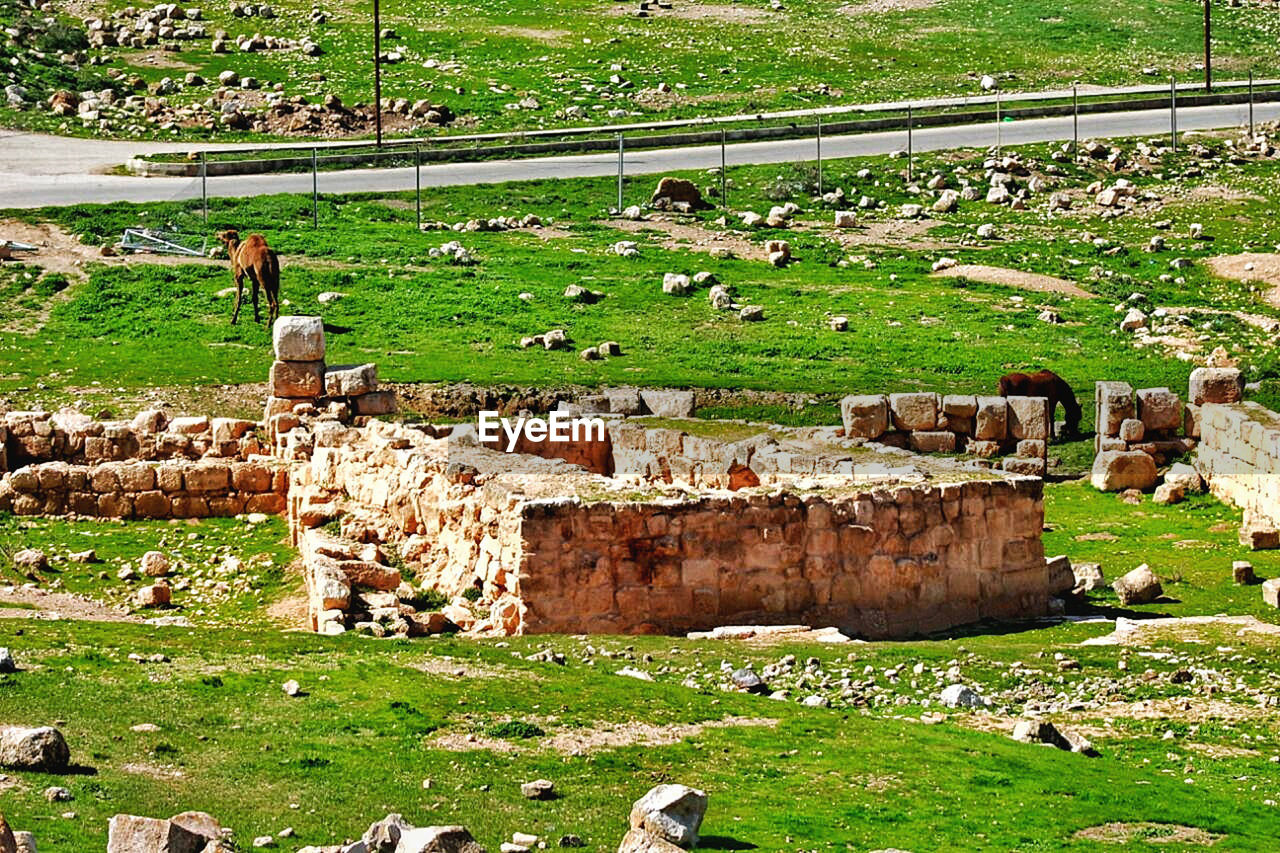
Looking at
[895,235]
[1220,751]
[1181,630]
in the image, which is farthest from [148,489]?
[895,235]

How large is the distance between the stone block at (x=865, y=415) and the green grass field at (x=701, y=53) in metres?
29.2

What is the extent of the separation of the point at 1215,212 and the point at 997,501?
29.2 m

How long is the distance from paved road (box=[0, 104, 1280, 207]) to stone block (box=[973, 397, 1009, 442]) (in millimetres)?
20453

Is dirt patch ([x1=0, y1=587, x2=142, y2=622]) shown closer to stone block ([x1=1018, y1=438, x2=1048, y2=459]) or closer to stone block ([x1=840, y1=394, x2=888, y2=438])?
stone block ([x1=840, y1=394, x2=888, y2=438])

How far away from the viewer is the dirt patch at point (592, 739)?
18.0 m

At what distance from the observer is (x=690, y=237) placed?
50469 mm

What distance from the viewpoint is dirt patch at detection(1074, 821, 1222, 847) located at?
54.7 ft

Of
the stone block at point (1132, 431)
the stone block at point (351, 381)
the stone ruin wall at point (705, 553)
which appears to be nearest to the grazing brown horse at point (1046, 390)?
the stone block at point (1132, 431)

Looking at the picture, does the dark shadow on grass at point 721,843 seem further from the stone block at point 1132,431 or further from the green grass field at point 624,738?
the stone block at point 1132,431

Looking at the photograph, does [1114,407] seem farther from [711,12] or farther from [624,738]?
[711,12]

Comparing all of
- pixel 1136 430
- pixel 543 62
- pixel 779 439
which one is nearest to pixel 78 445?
pixel 779 439

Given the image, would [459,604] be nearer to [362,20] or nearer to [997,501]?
[997,501]

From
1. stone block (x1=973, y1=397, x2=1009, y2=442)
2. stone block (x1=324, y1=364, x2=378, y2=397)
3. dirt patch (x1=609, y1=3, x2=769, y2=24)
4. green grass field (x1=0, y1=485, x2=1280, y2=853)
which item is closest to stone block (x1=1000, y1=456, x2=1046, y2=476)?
stone block (x1=973, y1=397, x2=1009, y2=442)

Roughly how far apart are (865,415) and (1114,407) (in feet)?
12.2
